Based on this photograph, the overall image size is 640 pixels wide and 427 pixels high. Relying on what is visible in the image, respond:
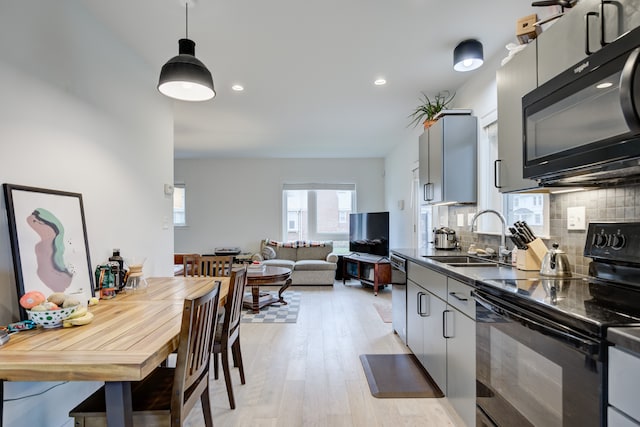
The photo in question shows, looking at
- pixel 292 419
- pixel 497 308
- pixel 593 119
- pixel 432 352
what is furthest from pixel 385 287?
pixel 593 119

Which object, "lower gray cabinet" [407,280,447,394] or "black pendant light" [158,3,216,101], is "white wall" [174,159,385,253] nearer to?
"lower gray cabinet" [407,280,447,394]

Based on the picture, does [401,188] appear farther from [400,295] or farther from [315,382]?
[315,382]

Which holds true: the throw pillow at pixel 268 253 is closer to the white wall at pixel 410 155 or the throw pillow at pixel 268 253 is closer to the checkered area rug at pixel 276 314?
the checkered area rug at pixel 276 314

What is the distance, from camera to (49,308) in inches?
55.4

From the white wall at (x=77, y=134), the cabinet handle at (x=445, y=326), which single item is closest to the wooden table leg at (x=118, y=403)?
the white wall at (x=77, y=134)

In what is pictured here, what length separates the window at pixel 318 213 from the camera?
23.4ft

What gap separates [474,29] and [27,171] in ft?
9.43

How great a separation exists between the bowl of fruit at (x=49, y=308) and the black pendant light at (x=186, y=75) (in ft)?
4.15

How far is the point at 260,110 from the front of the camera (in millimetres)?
4090

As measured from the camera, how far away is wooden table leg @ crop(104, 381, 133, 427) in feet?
3.67

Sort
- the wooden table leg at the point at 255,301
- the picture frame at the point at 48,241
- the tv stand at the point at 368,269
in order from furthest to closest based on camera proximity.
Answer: the tv stand at the point at 368,269 < the wooden table leg at the point at 255,301 < the picture frame at the point at 48,241

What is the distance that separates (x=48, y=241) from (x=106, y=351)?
903 millimetres

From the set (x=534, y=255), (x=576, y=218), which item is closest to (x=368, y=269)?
(x=534, y=255)

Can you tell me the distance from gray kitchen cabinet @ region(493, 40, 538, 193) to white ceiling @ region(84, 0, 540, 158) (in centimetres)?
52
